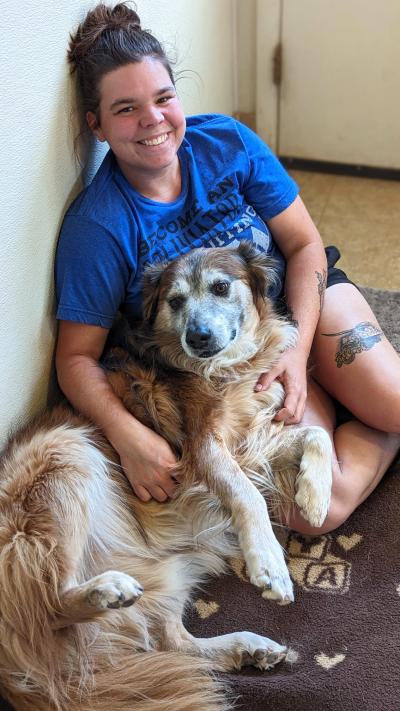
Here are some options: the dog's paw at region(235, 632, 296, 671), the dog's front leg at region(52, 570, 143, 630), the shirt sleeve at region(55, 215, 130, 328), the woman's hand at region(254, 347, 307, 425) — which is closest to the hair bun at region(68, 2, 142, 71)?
the shirt sleeve at region(55, 215, 130, 328)

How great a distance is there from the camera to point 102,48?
5.51ft

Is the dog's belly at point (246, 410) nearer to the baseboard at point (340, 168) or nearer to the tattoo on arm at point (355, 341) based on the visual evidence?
the tattoo on arm at point (355, 341)

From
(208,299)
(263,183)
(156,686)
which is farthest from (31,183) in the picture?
(156,686)

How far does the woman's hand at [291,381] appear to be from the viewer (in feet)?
5.95

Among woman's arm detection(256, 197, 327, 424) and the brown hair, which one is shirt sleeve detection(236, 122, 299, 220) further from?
the brown hair

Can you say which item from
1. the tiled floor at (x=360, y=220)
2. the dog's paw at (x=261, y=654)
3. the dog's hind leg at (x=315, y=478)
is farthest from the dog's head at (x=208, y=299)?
the tiled floor at (x=360, y=220)

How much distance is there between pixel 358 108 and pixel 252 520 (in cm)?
225

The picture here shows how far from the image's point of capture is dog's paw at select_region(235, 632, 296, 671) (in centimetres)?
154

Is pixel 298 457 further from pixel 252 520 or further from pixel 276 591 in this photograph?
pixel 276 591

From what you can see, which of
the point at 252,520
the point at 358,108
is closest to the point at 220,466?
the point at 252,520

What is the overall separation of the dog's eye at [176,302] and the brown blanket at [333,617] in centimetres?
66

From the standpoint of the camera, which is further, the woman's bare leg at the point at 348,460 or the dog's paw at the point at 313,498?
the woman's bare leg at the point at 348,460

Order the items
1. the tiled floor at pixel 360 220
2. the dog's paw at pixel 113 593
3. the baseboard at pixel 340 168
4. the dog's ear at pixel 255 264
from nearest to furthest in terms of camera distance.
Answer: the dog's paw at pixel 113 593
the dog's ear at pixel 255 264
the tiled floor at pixel 360 220
the baseboard at pixel 340 168

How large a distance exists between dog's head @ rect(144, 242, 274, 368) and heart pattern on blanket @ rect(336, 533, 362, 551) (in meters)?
0.54
